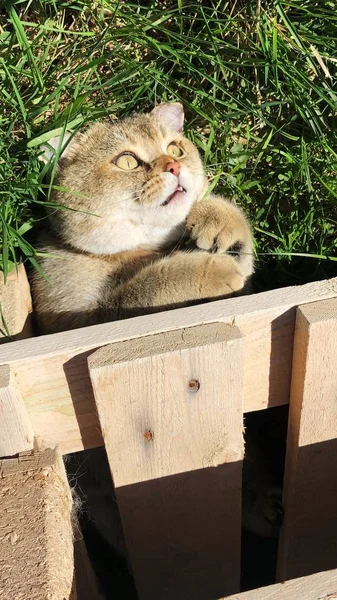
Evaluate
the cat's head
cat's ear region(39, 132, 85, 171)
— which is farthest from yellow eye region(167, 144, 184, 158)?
cat's ear region(39, 132, 85, 171)

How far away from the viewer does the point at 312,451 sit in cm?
141

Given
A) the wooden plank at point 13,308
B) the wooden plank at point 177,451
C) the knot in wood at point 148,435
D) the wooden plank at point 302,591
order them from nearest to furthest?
the wooden plank at point 302,591 → the wooden plank at point 177,451 → the knot in wood at point 148,435 → the wooden plank at point 13,308

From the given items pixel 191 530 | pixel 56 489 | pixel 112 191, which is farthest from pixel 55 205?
pixel 191 530

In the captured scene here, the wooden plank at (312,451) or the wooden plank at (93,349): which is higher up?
the wooden plank at (93,349)

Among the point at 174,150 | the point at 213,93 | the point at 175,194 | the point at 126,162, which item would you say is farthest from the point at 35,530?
the point at 213,93

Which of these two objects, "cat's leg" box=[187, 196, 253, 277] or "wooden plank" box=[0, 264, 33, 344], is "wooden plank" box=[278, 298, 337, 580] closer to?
"cat's leg" box=[187, 196, 253, 277]

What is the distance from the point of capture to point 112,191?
1653 millimetres

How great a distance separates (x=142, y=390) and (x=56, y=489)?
0.25 metres

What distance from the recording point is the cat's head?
1651 mm

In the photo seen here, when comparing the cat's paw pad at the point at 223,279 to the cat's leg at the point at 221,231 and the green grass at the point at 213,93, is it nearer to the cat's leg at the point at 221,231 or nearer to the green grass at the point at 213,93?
the cat's leg at the point at 221,231

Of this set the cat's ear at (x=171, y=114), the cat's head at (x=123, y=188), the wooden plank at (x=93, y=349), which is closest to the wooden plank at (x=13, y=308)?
the cat's head at (x=123, y=188)

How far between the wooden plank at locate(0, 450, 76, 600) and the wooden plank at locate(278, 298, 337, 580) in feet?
1.79

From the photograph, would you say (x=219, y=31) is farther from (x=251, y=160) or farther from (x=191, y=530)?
(x=191, y=530)

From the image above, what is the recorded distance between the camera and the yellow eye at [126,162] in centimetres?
174
